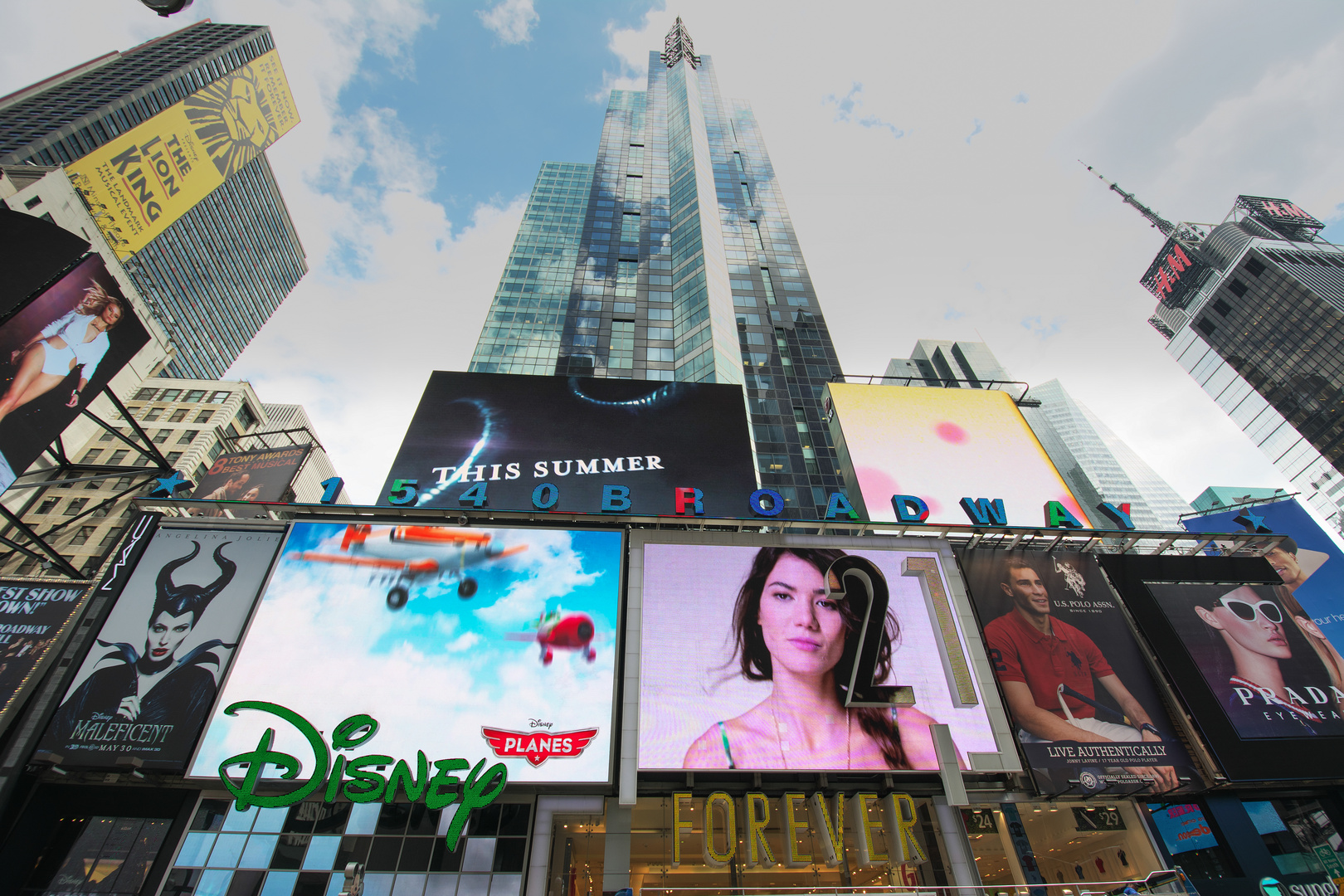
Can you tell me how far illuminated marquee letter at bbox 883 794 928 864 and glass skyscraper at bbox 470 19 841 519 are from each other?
33602mm

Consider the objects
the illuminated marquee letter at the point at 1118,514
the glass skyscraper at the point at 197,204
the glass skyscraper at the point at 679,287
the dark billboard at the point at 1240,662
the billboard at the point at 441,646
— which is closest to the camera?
the billboard at the point at 441,646

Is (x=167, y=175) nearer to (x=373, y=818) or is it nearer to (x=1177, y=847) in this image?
(x=373, y=818)

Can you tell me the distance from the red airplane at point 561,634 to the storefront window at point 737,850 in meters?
5.60

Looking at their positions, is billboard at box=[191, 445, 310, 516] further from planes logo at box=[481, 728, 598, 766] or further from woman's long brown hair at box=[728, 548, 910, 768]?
woman's long brown hair at box=[728, 548, 910, 768]

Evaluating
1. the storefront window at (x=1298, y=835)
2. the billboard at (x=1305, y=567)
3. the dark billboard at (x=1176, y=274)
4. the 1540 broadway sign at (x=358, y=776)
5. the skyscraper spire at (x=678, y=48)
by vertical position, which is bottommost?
the storefront window at (x=1298, y=835)

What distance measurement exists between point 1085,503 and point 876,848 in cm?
14079

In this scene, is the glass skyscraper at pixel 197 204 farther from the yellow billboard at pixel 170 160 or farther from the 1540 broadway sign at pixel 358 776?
the 1540 broadway sign at pixel 358 776

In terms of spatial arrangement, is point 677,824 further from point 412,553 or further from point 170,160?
point 170,160

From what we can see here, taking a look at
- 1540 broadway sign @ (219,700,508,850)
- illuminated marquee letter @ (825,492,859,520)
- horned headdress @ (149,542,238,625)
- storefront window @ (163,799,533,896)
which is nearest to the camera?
1540 broadway sign @ (219,700,508,850)

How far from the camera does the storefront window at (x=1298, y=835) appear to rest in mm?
21391

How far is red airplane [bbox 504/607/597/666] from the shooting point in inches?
896

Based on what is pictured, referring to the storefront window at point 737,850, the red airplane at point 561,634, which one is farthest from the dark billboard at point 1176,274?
the red airplane at point 561,634

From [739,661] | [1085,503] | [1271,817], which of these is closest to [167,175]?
[739,661]

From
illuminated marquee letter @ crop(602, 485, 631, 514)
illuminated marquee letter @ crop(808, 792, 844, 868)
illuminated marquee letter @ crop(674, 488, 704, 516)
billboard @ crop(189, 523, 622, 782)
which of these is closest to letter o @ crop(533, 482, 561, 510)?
billboard @ crop(189, 523, 622, 782)
